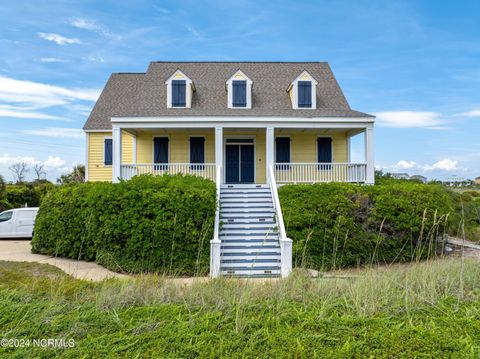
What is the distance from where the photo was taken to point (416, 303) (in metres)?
4.59

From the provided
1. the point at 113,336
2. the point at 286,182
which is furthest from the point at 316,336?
the point at 286,182

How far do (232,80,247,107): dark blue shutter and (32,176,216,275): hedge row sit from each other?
7.23 m

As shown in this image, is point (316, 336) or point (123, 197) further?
point (123, 197)

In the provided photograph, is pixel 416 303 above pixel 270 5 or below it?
below

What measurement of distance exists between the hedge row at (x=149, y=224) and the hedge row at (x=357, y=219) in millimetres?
3106

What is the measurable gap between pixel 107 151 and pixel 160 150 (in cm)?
393

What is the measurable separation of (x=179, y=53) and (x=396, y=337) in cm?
2176

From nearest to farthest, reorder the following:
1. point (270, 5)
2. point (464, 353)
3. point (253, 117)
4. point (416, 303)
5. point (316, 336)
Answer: point (464, 353)
point (316, 336)
point (416, 303)
point (270, 5)
point (253, 117)

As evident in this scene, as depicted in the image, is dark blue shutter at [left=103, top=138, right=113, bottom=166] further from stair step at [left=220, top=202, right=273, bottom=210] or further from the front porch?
stair step at [left=220, top=202, right=273, bottom=210]

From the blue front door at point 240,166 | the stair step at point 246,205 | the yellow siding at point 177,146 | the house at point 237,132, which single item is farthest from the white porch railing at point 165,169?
the stair step at point 246,205

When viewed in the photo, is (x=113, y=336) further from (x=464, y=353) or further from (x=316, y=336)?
(x=464, y=353)

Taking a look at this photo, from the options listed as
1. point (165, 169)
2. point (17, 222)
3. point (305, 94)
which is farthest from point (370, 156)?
point (17, 222)

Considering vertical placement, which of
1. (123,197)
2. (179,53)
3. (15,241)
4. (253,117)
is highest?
(179,53)

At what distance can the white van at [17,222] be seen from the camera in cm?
1577
